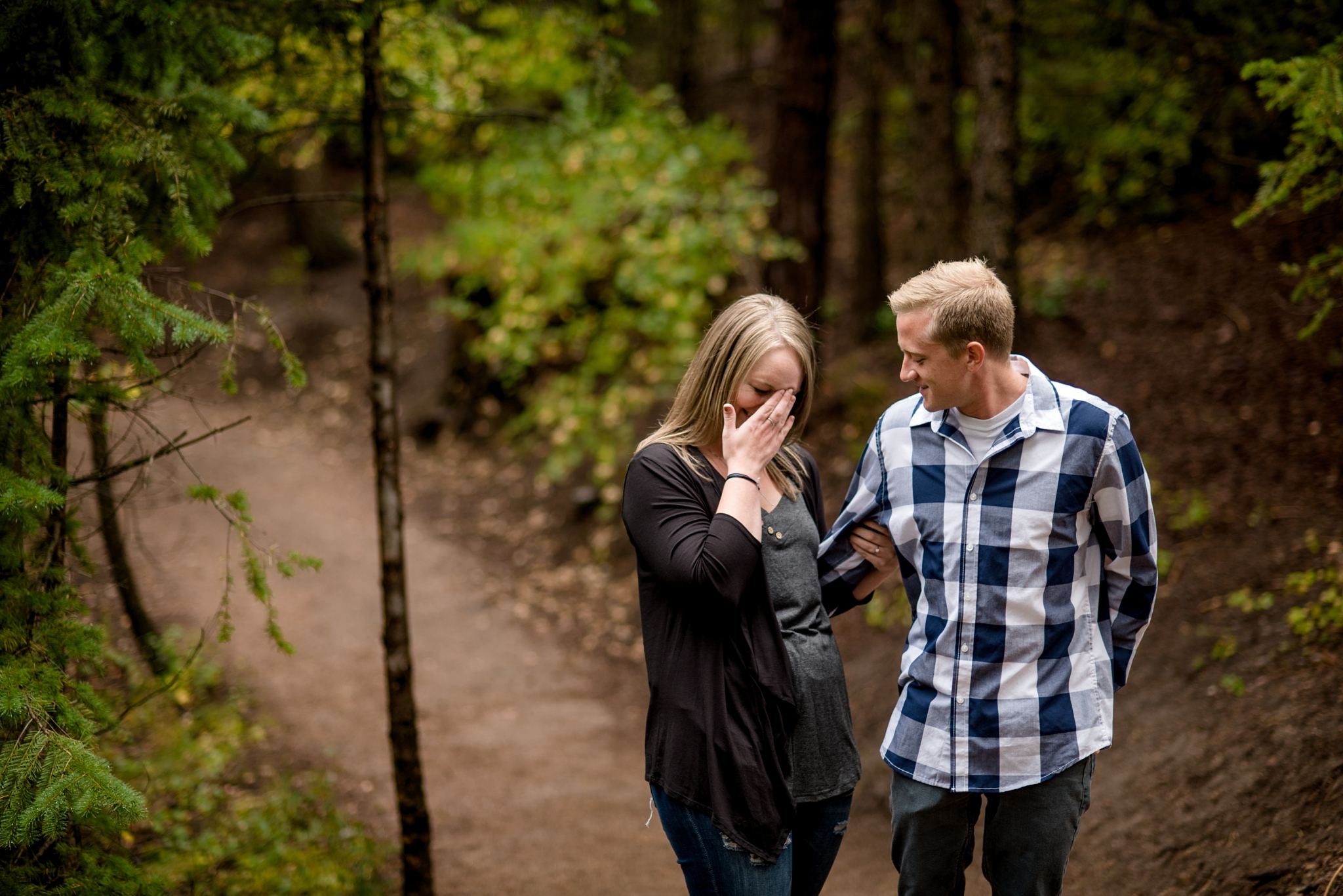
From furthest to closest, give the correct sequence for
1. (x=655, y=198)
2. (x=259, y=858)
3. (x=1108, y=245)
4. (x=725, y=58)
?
(x=725, y=58)
(x=1108, y=245)
(x=655, y=198)
(x=259, y=858)

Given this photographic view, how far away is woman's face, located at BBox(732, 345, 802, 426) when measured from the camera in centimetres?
256

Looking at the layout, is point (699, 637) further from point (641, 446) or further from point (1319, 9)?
point (1319, 9)

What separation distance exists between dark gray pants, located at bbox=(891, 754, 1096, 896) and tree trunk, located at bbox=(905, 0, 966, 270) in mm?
6790

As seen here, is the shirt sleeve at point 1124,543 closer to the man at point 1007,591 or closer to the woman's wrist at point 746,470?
the man at point 1007,591

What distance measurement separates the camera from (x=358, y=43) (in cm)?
443

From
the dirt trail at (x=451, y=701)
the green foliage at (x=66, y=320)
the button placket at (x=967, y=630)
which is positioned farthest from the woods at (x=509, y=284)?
the button placket at (x=967, y=630)

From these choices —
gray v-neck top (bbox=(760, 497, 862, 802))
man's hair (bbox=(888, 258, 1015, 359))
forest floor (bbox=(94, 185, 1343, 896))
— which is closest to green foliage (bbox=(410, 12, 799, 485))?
forest floor (bbox=(94, 185, 1343, 896))

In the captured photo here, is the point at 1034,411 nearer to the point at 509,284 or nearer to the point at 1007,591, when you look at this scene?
the point at 1007,591

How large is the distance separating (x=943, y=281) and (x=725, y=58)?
21127 mm

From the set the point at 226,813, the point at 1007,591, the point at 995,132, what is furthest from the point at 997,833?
the point at 995,132

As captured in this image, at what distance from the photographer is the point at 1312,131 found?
3.71 metres

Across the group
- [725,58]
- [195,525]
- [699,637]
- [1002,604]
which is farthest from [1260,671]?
[725,58]

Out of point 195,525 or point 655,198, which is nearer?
point 655,198

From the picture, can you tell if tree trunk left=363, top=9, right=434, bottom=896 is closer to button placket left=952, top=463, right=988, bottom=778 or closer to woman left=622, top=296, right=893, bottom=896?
woman left=622, top=296, right=893, bottom=896
